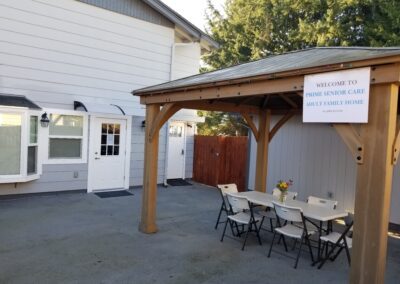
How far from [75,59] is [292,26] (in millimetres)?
12430

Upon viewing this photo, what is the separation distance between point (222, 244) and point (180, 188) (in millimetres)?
4981

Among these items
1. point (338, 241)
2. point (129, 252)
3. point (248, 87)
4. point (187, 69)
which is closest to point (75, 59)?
point (187, 69)

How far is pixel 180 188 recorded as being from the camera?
33.4 feet

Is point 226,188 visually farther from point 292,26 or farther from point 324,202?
point 292,26

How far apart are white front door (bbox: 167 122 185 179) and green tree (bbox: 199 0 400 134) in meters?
7.85

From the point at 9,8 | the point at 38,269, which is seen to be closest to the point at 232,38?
the point at 9,8

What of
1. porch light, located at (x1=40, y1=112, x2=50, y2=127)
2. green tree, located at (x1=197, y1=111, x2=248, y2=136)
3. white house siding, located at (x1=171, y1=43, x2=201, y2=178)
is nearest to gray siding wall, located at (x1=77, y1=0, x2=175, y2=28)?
white house siding, located at (x1=171, y1=43, x2=201, y2=178)

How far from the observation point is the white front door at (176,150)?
10.9m

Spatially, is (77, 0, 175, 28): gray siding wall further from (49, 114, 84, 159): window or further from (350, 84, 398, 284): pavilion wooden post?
(350, 84, 398, 284): pavilion wooden post

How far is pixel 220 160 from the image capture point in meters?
10.7

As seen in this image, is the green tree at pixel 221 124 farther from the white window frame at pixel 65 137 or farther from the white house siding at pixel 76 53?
the white window frame at pixel 65 137

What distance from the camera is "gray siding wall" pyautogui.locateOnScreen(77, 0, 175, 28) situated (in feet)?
29.0

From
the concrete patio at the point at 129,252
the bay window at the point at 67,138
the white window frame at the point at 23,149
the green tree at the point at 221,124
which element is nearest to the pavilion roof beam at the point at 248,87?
the concrete patio at the point at 129,252

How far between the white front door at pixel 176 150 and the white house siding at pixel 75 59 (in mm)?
1302
